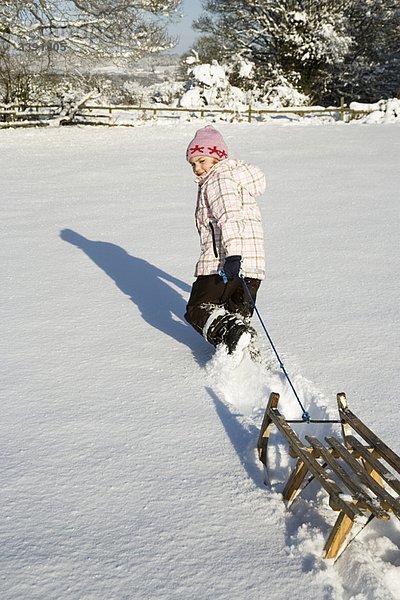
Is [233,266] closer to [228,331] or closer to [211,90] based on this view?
[228,331]

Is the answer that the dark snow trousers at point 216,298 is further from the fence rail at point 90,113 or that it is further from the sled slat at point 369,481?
the fence rail at point 90,113

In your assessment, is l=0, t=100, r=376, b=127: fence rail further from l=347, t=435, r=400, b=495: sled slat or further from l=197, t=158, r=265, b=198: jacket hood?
l=347, t=435, r=400, b=495: sled slat

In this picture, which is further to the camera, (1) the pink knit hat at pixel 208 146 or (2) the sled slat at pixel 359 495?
(1) the pink knit hat at pixel 208 146

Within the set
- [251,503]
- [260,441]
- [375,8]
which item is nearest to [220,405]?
[260,441]

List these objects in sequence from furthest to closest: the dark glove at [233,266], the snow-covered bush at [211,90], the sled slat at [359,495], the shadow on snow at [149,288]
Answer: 1. the snow-covered bush at [211,90]
2. the shadow on snow at [149,288]
3. the dark glove at [233,266]
4. the sled slat at [359,495]

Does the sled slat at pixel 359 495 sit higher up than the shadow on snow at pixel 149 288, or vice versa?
the sled slat at pixel 359 495

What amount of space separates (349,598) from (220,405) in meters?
1.35

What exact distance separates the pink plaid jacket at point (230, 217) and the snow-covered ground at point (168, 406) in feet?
1.86

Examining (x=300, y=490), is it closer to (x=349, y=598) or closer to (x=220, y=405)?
(x=349, y=598)

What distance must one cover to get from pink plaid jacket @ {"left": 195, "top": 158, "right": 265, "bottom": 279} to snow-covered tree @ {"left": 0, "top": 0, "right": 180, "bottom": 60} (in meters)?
15.8

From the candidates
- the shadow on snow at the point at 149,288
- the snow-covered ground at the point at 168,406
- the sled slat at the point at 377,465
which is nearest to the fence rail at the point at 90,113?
the snow-covered ground at the point at 168,406

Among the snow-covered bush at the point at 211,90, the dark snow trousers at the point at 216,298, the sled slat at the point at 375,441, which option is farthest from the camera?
the snow-covered bush at the point at 211,90

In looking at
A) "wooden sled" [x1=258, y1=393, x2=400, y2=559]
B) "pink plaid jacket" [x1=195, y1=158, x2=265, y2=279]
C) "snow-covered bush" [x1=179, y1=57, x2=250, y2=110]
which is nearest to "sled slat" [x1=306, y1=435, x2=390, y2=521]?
"wooden sled" [x1=258, y1=393, x2=400, y2=559]

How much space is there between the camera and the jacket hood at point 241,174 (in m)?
3.35
